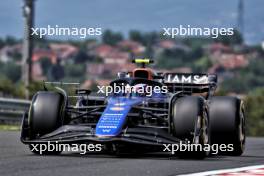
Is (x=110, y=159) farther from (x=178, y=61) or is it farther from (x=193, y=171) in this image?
(x=178, y=61)

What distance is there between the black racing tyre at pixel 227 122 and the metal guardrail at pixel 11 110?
10.1m

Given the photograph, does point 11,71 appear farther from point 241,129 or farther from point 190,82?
point 241,129

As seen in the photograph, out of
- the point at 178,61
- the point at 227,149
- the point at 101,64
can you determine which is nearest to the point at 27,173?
the point at 227,149

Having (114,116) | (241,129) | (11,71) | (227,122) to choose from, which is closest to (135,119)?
(114,116)

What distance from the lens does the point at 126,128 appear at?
12.7 metres

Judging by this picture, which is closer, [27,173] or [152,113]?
[27,173]

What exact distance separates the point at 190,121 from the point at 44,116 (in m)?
2.02

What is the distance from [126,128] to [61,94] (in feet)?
4.11

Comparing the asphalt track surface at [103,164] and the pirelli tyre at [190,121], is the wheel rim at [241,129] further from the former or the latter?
the pirelli tyre at [190,121]

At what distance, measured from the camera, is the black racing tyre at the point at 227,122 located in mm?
13977

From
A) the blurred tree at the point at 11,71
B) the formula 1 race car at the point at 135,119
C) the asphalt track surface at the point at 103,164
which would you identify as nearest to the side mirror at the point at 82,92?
the formula 1 race car at the point at 135,119

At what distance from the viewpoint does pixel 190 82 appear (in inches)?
633

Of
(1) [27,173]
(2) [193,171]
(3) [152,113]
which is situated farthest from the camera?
(3) [152,113]

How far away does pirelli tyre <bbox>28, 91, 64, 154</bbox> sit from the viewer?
1308 cm
